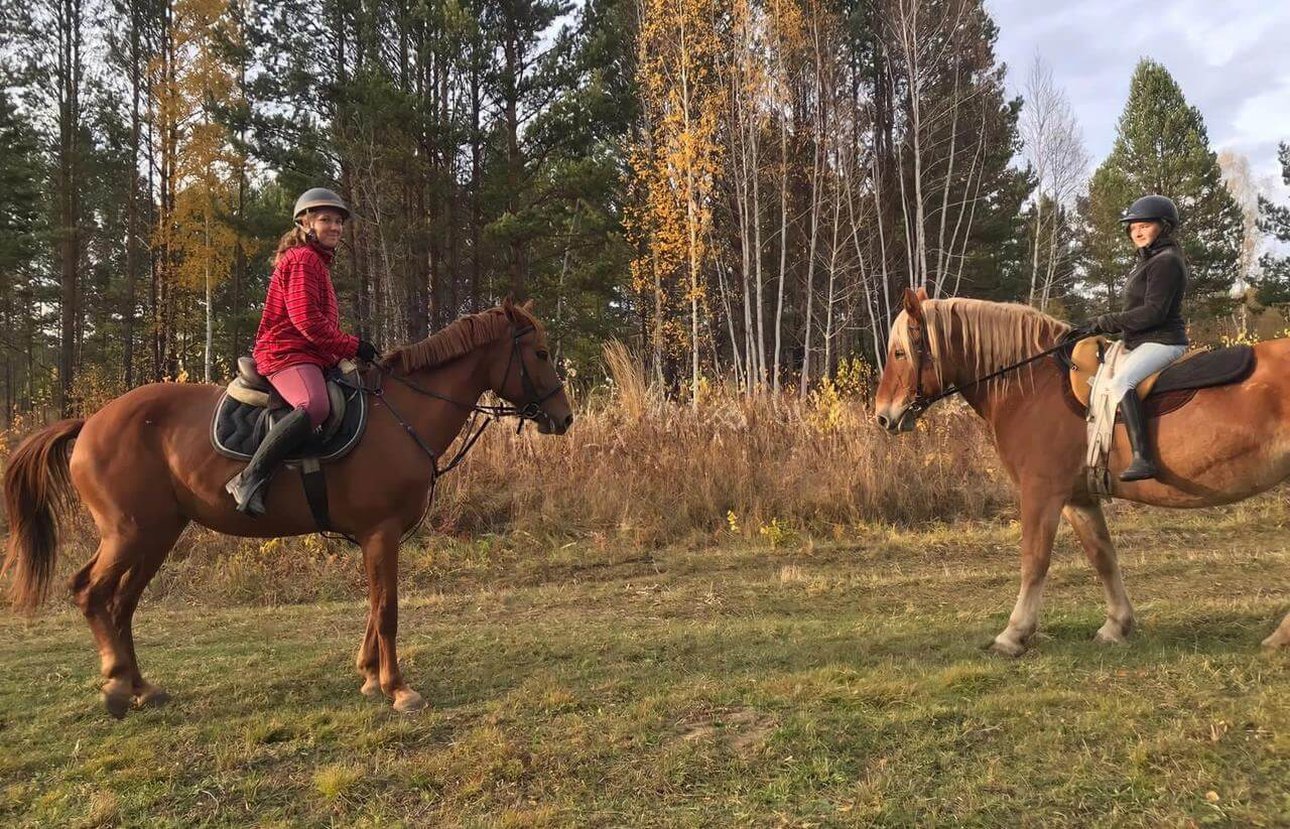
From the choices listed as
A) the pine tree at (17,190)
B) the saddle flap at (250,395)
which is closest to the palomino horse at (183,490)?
the saddle flap at (250,395)

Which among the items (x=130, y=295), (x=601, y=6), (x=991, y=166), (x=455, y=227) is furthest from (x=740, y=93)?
Result: (x=130, y=295)

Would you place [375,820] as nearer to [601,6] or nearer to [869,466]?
[869,466]

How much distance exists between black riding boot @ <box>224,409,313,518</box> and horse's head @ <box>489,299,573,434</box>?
46.2 inches

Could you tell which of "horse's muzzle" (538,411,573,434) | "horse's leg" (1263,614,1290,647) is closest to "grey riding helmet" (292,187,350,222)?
"horse's muzzle" (538,411,573,434)

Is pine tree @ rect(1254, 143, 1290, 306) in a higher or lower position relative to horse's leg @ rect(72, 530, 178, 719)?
higher

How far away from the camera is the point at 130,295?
23547mm

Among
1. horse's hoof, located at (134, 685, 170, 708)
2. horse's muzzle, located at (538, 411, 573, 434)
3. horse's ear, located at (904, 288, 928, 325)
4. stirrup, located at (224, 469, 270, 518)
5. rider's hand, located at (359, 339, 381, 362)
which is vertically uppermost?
horse's ear, located at (904, 288, 928, 325)

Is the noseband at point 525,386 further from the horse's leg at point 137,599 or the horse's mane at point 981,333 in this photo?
the horse's mane at point 981,333

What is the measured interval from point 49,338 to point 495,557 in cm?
3067

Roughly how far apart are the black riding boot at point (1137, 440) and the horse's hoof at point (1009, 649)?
1.19m

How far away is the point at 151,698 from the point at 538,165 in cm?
1792

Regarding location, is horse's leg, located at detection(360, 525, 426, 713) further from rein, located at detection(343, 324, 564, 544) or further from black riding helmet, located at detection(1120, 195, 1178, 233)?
black riding helmet, located at detection(1120, 195, 1178, 233)

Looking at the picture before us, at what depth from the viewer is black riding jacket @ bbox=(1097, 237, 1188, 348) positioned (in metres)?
4.25

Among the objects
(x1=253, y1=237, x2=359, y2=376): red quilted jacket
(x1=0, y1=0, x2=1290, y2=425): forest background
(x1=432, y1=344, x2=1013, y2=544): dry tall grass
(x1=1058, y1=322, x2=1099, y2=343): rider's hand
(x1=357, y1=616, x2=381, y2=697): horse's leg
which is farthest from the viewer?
(x1=0, y1=0, x2=1290, y2=425): forest background
